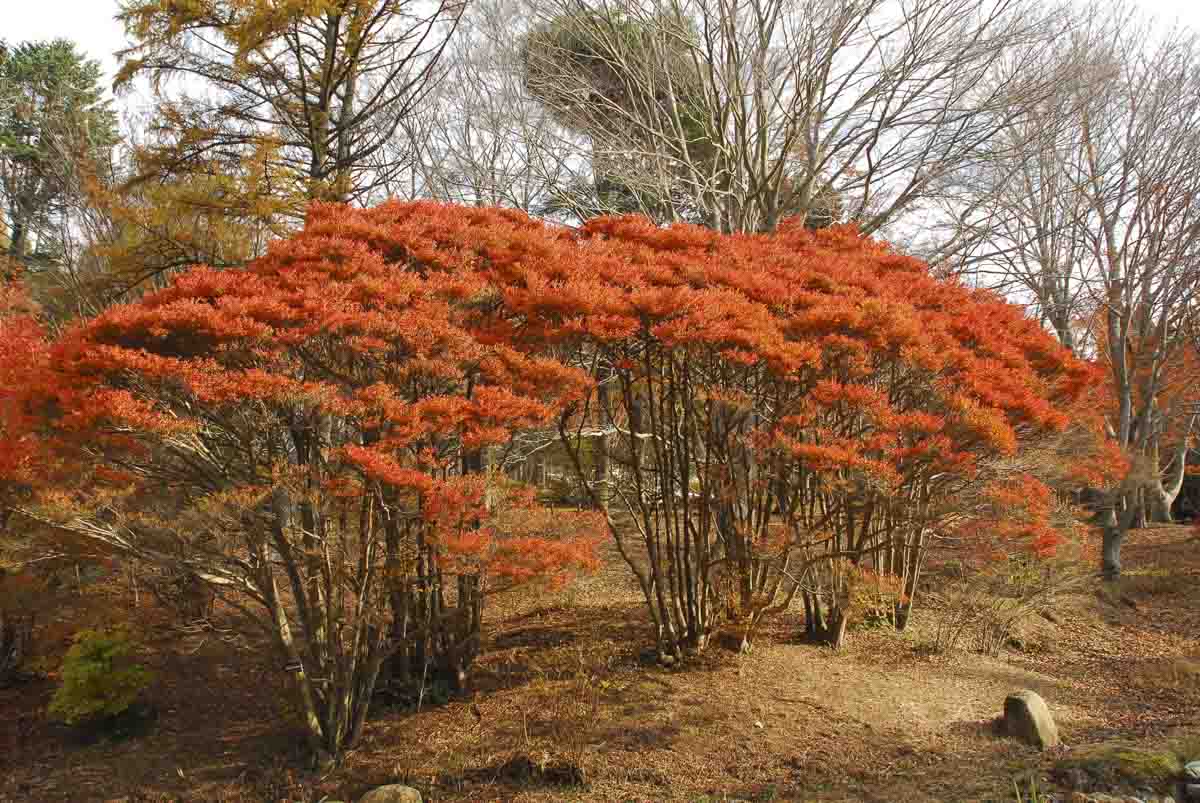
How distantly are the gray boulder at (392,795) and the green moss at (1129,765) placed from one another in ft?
12.9

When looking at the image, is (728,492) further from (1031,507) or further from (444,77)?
(444,77)

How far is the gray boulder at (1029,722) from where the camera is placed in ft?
17.2

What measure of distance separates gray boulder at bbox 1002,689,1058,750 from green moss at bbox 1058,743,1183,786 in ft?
1.28

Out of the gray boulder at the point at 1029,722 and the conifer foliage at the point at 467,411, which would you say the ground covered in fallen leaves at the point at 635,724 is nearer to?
the gray boulder at the point at 1029,722

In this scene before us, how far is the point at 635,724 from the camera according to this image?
17.1ft

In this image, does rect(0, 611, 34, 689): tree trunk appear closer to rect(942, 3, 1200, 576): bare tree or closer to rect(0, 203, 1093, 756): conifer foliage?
rect(0, 203, 1093, 756): conifer foliage

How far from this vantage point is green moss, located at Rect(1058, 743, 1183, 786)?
14.7ft

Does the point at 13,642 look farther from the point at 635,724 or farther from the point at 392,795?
the point at 635,724

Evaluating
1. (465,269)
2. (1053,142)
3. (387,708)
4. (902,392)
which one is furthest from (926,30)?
(387,708)

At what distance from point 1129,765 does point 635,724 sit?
9.97 feet

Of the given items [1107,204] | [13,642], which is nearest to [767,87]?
[1107,204]

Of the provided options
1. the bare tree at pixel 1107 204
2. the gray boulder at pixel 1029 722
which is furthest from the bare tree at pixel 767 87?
the gray boulder at pixel 1029 722

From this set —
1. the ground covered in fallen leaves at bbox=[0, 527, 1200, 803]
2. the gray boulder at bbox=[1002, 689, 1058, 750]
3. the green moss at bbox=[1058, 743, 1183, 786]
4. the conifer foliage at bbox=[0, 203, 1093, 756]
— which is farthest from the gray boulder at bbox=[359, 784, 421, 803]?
the gray boulder at bbox=[1002, 689, 1058, 750]

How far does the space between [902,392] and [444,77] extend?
9.04 meters
